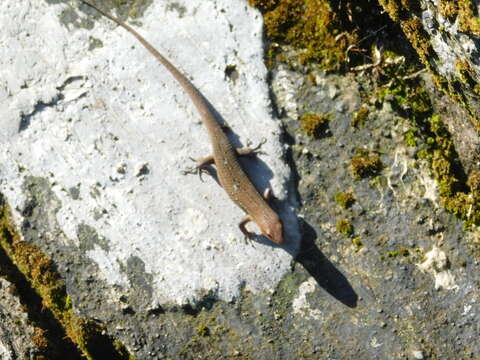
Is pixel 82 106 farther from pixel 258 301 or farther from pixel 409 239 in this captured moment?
pixel 409 239

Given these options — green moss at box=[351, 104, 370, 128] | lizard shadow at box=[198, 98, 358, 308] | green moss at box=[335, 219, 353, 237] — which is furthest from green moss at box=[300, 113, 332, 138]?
green moss at box=[335, 219, 353, 237]

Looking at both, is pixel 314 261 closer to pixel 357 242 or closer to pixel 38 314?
pixel 357 242

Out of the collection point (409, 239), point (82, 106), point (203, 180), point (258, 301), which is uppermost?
point (82, 106)

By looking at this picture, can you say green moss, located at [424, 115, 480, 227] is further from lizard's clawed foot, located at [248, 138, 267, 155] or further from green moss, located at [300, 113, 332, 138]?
lizard's clawed foot, located at [248, 138, 267, 155]

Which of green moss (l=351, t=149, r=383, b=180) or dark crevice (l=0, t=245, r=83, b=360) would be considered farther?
dark crevice (l=0, t=245, r=83, b=360)

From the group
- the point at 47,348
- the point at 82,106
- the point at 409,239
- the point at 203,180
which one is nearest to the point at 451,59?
the point at 409,239
